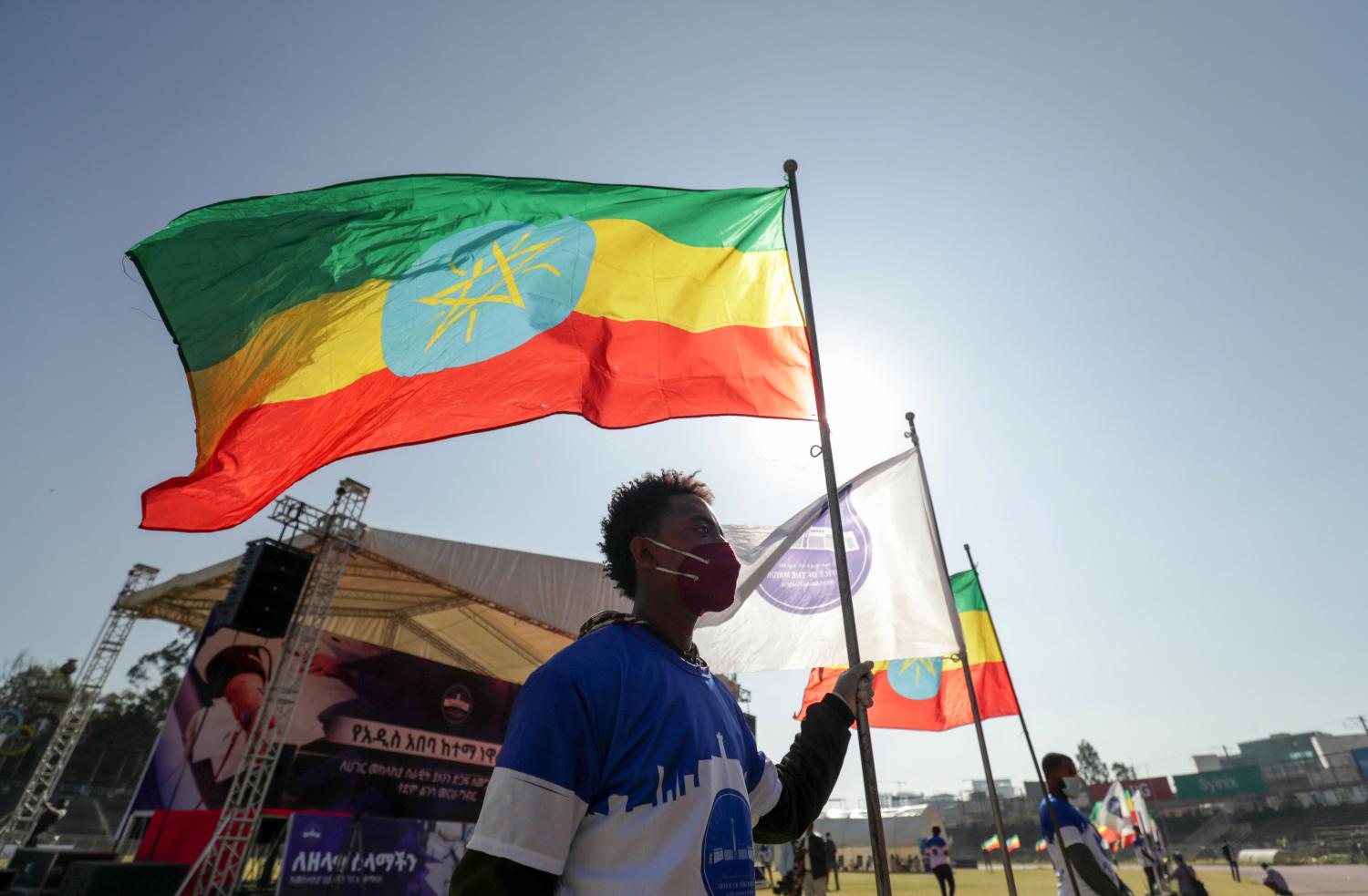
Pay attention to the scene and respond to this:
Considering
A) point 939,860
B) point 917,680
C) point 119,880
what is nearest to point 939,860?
point 939,860

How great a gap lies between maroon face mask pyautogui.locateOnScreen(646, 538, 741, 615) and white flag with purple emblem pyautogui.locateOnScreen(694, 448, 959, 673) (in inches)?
97.4

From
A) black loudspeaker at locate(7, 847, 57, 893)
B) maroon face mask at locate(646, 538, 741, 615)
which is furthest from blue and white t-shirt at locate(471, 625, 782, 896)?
black loudspeaker at locate(7, 847, 57, 893)

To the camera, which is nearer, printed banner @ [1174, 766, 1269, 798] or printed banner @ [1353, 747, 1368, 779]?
printed banner @ [1353, 747, 1368, 779]

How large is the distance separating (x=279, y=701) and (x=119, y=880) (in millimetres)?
3186

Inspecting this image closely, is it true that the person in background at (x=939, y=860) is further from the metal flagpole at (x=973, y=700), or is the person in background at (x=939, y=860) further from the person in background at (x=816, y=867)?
the metal flagpole at (x=973, y=700)

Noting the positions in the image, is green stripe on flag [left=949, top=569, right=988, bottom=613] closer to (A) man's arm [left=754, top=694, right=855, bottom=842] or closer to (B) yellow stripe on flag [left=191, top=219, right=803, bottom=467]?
(B) yellow stripe on flag [left=191, top=219, right=803, bottom=467]

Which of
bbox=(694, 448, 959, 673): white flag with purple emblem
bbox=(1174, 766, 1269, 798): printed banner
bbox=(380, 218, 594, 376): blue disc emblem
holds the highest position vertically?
bbox=(1174, 766, 1269, 798): printed banner

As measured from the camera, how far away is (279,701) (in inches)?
474

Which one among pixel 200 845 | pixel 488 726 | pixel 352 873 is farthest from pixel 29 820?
pixel 352 873

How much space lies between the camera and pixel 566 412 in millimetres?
3508

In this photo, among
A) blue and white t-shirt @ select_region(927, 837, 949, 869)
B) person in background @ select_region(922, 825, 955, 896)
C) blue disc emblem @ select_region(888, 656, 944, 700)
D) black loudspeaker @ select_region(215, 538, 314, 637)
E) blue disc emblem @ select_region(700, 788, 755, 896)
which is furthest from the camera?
blue and white t-shirt @ select_region(927, 837, 949, 869)

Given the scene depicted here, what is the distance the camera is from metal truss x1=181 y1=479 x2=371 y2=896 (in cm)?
1075

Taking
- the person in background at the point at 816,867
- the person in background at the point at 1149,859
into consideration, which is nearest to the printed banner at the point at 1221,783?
the person in background at the point at 1149,859

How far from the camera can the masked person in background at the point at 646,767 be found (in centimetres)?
126
